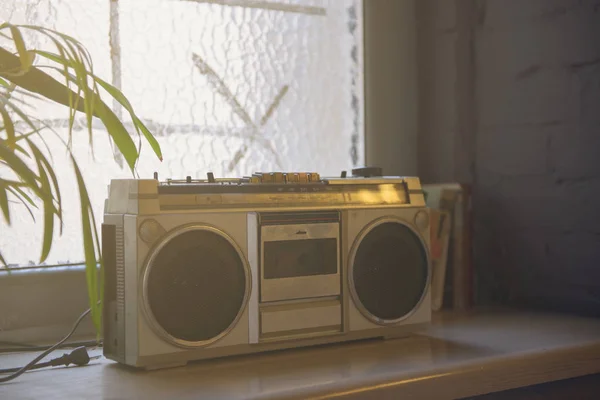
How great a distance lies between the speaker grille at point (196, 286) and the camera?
969 mm

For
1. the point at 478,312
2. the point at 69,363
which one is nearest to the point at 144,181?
the point at 69,363

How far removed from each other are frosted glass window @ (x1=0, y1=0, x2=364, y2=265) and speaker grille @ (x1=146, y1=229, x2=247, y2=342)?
344 mm

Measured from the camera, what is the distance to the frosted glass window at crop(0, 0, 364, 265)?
1.27m

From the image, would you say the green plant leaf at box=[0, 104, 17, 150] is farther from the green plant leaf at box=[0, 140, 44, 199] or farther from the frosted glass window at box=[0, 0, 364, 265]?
the frosted glass window at box=[0, 0, 364, 265]

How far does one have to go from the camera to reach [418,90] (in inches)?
63.2

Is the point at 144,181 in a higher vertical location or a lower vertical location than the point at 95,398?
higher

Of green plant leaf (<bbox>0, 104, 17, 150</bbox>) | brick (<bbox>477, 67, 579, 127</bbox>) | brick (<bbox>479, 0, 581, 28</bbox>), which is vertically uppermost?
brick (<bbox>479, 0, 581, 28</bbox>)

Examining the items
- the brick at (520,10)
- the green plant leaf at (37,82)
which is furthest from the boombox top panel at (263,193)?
the brick at (520,10)

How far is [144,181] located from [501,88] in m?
0.78

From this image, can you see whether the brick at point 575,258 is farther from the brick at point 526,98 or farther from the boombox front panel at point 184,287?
the boombox front panel at point 184,287

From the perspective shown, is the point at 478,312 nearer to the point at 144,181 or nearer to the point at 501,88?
the point at 501,88

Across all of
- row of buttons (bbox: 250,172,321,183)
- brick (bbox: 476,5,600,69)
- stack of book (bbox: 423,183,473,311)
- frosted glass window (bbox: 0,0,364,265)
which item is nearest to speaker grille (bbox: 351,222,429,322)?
row of buttons (bbox: 250,172,321,183)

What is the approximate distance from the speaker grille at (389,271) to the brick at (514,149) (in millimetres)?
363

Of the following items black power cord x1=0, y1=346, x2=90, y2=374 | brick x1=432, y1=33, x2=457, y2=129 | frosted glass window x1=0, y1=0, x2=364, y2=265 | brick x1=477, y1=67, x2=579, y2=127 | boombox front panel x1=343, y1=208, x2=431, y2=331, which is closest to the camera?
black power cord x1=0, y1=346, x2=90, y2=374
